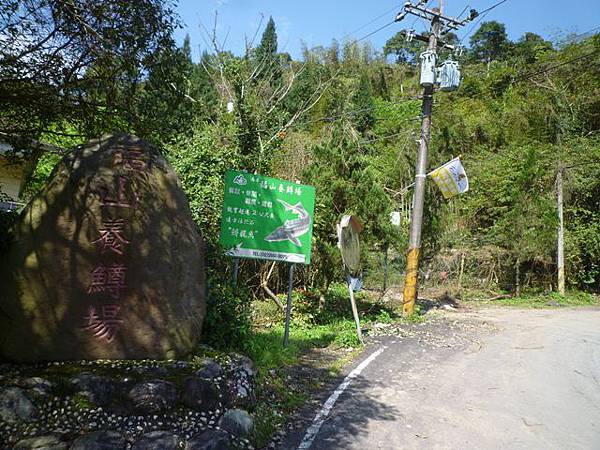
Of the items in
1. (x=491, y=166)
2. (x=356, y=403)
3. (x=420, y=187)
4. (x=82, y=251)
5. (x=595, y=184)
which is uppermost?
(x=491, y=166)

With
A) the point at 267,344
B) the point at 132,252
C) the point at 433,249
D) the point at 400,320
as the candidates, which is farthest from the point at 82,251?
the point at 433,249

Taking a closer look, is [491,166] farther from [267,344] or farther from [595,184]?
[267,344]

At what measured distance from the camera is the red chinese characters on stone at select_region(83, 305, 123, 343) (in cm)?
418

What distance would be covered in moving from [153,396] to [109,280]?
1198 millimetres

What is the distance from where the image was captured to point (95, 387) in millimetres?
3795

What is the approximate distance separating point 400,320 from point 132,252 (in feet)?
28.9

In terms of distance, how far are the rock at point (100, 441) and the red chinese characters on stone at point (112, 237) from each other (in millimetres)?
1637

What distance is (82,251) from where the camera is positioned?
A: 167 inches

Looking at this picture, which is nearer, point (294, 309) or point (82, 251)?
point (82, 251)

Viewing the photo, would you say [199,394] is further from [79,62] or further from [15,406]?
[79,62]

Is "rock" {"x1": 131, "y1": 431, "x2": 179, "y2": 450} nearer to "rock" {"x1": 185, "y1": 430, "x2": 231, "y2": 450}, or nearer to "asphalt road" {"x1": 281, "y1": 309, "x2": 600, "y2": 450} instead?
"rock" {"x1": 185, "y1": 430, "x2": 231, "y2": 450}

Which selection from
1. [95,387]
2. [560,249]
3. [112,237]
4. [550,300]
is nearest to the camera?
[95,387]

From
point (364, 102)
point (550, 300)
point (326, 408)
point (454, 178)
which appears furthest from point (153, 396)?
point (364, 102)

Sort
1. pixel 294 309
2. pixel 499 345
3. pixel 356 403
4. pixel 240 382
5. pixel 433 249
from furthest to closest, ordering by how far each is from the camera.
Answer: pixel 433 249 → pixel 294 309 → pixel 499 345 → pixel 356 403 → pixel 240 382
